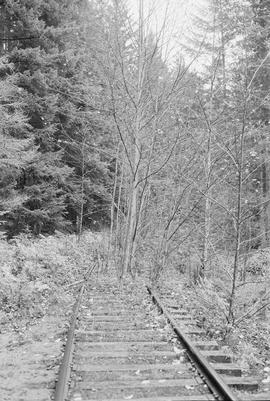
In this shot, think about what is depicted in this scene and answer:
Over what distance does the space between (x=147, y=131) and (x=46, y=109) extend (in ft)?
26.8

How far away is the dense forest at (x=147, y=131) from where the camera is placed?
10281 mm

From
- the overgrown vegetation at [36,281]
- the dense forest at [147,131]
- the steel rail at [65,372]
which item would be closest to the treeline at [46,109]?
the dense forest at [147,131]

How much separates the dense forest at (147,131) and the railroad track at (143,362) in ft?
4.55

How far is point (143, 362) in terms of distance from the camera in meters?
5.34

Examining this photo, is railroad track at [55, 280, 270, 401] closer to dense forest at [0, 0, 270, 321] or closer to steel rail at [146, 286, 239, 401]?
steel rail at [146, 286, 239, 401]

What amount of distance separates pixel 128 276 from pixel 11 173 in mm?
8215

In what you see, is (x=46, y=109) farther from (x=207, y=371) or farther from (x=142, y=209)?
(x=207, y=371)

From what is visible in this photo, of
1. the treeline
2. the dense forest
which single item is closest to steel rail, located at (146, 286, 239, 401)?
the dense forest

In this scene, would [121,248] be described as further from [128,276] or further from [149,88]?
[149,88]

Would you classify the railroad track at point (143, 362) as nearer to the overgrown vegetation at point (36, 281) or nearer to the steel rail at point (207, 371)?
the steel rail at point (207, 371)

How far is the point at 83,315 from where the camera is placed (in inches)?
311

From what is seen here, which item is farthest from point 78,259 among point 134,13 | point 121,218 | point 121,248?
point 134,13

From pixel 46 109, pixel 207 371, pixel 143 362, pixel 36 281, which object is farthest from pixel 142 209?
pixel 207 371

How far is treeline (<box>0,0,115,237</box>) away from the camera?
17875 mm
